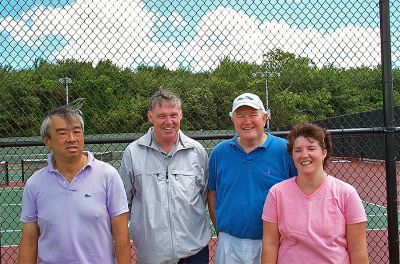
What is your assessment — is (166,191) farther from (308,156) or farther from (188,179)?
(308,156)

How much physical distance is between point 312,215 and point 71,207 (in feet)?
4.10

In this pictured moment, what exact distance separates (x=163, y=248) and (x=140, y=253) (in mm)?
172

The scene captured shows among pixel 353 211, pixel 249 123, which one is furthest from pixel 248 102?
pixel 353 211

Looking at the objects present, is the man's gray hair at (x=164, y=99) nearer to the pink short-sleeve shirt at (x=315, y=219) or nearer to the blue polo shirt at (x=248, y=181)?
the blue polo shirt at (x=248, y=181)

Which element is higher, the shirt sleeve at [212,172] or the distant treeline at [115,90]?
the distant treeline at [115,90]

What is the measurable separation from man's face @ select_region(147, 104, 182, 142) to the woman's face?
736 millimetres

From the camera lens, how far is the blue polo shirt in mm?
2889

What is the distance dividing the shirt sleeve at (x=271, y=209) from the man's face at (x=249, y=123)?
37 centimetres

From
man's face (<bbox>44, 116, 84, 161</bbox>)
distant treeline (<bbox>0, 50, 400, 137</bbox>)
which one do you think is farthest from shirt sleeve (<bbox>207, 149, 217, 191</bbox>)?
distant treeline (<bbox>0, 50, 400, 137</bbox>)

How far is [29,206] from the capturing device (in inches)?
104

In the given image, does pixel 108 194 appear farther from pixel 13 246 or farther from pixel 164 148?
pixel 13 246

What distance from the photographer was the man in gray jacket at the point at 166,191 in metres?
2.96

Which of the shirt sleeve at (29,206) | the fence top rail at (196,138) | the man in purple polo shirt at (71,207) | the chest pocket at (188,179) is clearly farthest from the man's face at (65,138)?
the fence top rail at (196,138)

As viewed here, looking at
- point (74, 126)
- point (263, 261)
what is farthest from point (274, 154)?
point (74, 126)
